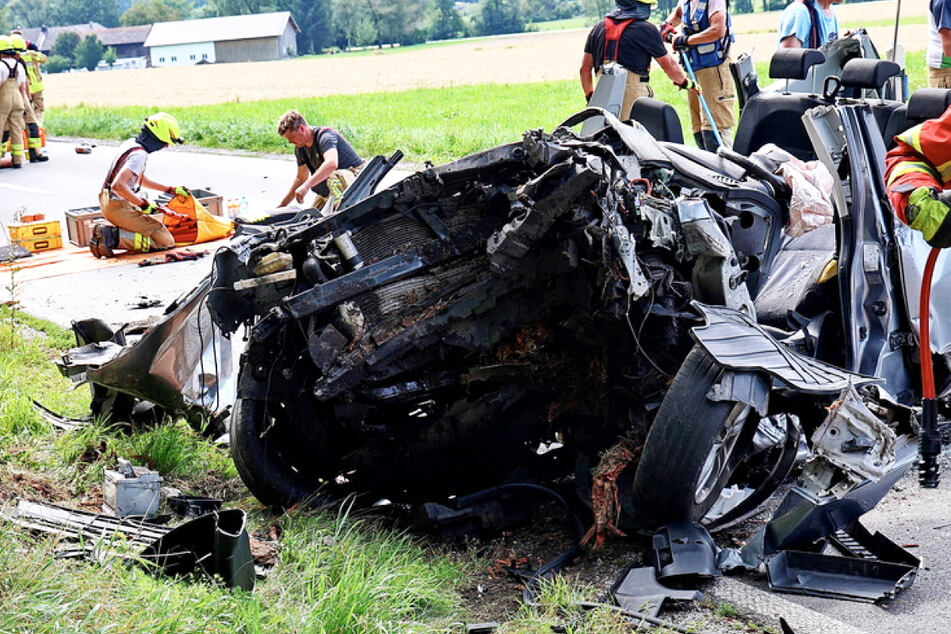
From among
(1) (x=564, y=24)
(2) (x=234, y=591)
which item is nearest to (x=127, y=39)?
(1) (x=564, y=24)

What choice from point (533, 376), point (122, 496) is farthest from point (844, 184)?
point (122, 496)

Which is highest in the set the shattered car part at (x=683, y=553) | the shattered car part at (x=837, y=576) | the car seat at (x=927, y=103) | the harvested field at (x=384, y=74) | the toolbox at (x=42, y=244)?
the car seat at (x=927, y=103)

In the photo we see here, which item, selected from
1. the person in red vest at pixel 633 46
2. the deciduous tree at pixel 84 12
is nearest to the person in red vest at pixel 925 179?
the person in red vest at pixel 633 46

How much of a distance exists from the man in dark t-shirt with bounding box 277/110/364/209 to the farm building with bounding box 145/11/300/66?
85.4m

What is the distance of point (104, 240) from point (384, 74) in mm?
40177

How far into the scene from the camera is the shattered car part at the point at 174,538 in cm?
380

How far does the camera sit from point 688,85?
32.5ft

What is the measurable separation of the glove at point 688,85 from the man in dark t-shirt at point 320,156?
2881mm

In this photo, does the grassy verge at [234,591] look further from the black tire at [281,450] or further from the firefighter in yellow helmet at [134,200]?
the firefighter in yellow helmet at [134,200]

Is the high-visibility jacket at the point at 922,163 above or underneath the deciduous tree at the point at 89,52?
above

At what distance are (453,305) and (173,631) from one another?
1.65 m

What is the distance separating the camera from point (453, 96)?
103ft

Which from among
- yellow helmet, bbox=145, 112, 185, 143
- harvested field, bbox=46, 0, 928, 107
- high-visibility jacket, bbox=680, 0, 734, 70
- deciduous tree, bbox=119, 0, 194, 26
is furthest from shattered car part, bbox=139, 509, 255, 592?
deciduous tree, bbox=119, 0, 194, 26

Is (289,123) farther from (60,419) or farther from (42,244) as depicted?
(60,419)
